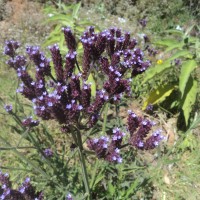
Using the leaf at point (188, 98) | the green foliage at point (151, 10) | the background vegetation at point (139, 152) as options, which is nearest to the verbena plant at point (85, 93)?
the background vegetation at point (139, 152)

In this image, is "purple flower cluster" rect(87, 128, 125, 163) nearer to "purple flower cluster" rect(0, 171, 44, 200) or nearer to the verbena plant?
the verbena plant

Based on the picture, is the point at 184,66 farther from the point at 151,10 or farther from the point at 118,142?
the point at 151,10

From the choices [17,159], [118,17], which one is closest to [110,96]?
[17,159]

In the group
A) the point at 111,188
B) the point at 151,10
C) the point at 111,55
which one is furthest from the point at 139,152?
the point at 151,10

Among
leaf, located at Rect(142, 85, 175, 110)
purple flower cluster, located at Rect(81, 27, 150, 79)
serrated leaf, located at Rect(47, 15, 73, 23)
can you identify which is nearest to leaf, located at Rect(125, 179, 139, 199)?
purple flower cluster, located at Rect(81, 27, 150, 79)

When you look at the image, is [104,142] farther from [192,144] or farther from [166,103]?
[166,103]

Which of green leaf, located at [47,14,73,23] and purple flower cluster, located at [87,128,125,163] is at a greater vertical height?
green leaf, located at [47,14,73,23]
